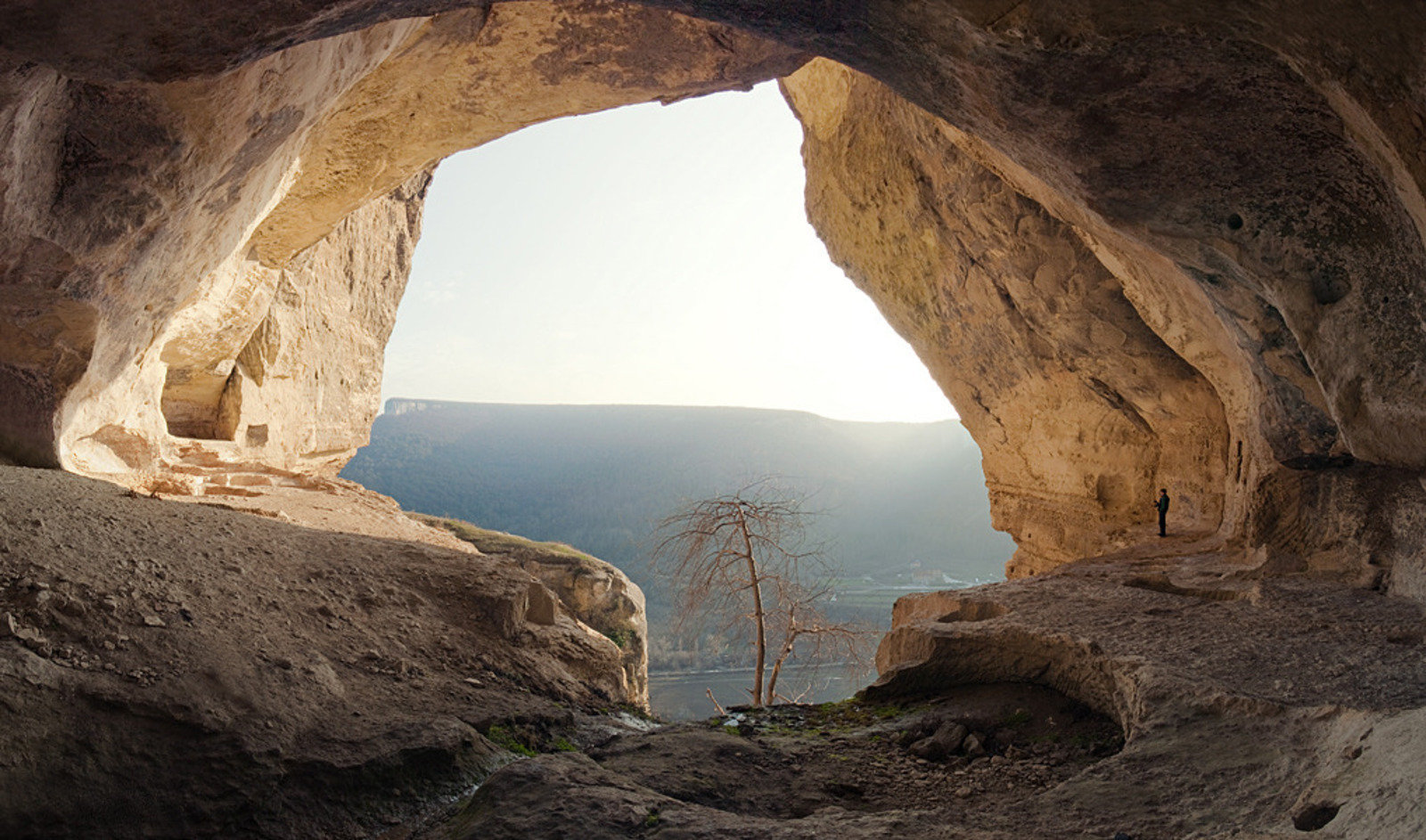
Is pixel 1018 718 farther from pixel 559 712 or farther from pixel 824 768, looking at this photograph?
pixel 559 712

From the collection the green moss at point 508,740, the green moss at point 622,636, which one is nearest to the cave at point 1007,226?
the green moss at point 508,740

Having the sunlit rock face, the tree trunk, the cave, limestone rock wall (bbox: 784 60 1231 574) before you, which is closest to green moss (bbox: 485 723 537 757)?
the cave

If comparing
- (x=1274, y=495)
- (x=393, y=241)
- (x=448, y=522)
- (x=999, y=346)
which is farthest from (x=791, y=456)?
(x=1274, y=495)

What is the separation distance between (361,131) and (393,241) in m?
7.73

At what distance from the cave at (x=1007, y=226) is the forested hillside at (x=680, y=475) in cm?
3469

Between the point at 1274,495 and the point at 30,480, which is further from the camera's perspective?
the point at 1274,495

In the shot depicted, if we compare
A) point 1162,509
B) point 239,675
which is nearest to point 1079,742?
point 239,675

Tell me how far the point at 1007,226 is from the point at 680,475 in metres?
53.8

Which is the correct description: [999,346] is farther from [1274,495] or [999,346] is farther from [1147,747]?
[1147,747]

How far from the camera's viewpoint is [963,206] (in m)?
9.51

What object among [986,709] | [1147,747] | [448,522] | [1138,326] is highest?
[1138,326]

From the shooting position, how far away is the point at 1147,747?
3.28 meters

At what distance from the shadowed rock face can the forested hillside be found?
3395cm

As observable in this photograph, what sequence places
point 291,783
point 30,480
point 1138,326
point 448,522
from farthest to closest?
point 448,522 → point 1138,326 → point 30,480 → point 291,783
